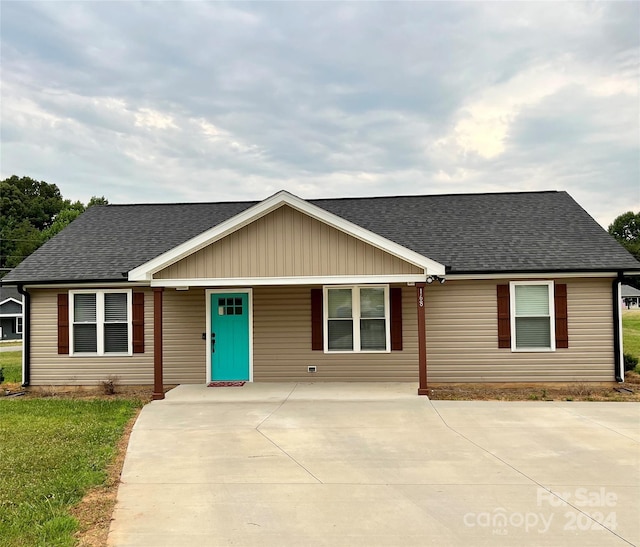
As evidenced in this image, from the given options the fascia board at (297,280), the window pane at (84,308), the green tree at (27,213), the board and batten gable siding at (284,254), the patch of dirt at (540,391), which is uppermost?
the green tree at (27,213)

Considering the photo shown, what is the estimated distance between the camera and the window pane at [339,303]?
34.8 feet

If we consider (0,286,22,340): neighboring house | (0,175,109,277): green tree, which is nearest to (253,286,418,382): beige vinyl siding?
(0,286,22,340): neighboring house

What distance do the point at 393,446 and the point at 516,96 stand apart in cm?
1257

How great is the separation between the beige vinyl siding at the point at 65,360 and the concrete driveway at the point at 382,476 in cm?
282

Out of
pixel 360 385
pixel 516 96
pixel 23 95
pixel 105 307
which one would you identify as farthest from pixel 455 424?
pixel 23 95

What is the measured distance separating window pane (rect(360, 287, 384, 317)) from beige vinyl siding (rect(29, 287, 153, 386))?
477cm

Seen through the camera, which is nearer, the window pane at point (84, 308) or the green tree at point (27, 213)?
the window pane at point (84, 308)

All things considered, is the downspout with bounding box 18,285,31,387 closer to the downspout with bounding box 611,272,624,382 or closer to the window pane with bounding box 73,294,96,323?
the window pane with bounding box 73,294,96,323

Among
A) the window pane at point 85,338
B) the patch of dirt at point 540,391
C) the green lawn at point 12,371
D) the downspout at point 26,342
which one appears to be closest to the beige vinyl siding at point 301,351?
the patch of dirt at point 540,391

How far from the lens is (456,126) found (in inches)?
670

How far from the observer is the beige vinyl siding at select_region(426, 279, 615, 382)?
10.2 m

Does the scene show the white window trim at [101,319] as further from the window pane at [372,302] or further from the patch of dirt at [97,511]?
the patch of dirt at [97,511]

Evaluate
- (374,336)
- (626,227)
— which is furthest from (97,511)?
(626,227)

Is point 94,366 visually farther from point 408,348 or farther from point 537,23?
point 537,23
